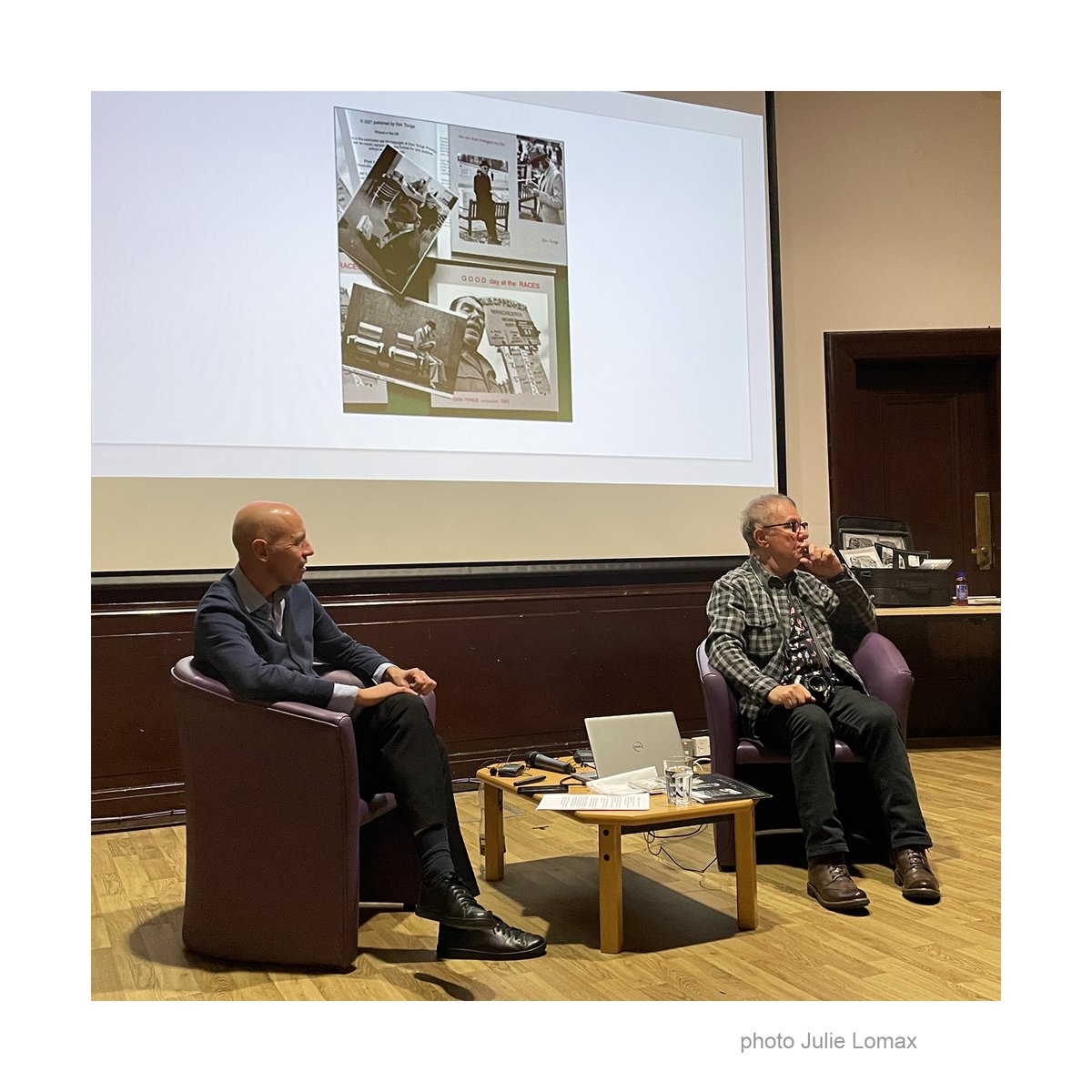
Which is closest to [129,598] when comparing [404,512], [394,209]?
[404,512]

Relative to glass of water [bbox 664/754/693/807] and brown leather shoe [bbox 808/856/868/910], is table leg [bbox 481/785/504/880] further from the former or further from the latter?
brown leather shoe [bbox 808/856/868/910]

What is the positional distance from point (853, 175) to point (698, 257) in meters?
1.23

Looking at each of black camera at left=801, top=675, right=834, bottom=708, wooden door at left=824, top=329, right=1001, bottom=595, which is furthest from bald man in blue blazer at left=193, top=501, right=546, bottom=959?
wooden door at left=824, top=329, right=1001, bottom=595

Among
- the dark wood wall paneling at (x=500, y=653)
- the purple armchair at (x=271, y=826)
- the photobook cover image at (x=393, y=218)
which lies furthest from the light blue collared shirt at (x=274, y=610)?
the photobook cover image at (x=393, y=218)

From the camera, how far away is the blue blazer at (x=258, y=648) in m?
2.35

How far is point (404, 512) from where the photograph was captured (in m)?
4.32

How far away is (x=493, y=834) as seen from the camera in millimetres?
3113

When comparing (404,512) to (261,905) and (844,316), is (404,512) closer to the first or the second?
(261,905)

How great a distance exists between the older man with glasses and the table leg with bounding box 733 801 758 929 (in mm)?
254

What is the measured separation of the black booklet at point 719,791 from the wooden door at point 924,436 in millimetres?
2873

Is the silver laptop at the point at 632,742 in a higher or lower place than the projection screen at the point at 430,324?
lower

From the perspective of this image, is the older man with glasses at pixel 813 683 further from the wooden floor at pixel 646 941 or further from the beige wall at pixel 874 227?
the beige wall at pixel 874 227
